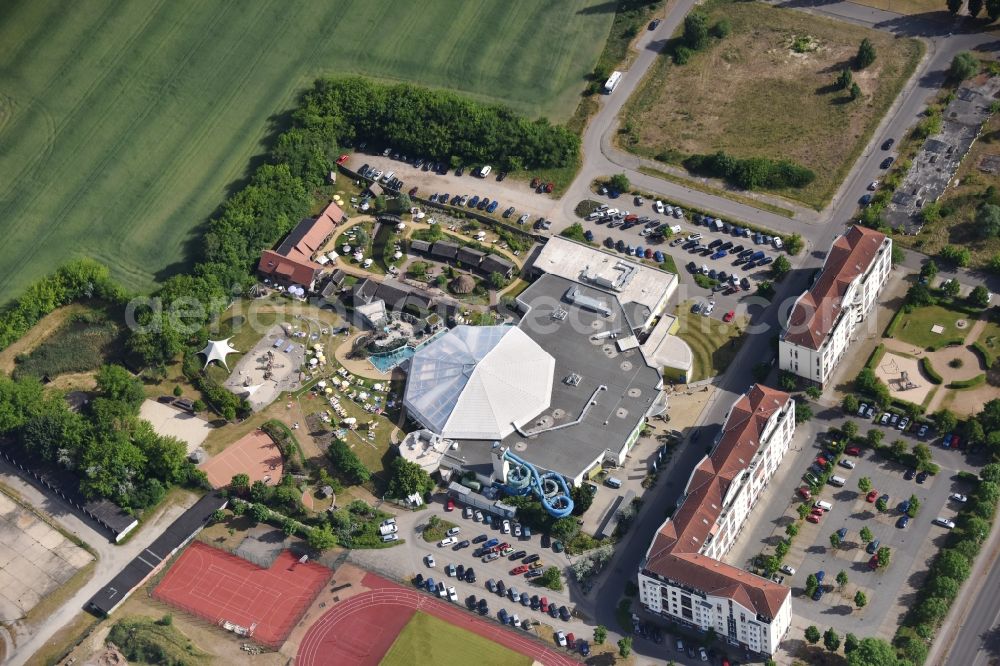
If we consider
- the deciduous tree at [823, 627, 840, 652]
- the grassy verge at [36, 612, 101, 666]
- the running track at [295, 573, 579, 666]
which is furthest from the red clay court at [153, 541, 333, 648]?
the deciduous tree at [823, 627, 840, 652]

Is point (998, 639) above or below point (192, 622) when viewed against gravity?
above

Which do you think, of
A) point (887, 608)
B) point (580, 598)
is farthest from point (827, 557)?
point (580, 598)

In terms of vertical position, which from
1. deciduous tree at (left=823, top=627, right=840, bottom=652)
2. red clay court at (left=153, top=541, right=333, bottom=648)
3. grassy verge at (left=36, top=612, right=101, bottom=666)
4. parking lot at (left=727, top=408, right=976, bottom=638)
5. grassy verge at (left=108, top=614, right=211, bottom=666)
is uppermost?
parking lot at (left=727, top=408, right=976, bottom=638)

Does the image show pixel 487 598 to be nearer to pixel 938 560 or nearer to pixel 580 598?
pixel 580 598

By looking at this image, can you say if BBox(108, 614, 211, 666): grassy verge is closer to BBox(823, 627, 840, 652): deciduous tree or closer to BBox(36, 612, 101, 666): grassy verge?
BBox(36, 612, 101, 666): grassy verge

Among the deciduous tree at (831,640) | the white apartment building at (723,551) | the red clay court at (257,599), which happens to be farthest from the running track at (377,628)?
Answer: the deciduous tree at (831,640)

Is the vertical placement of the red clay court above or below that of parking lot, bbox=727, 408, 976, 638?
below

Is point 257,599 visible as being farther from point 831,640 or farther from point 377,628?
point 831,640
